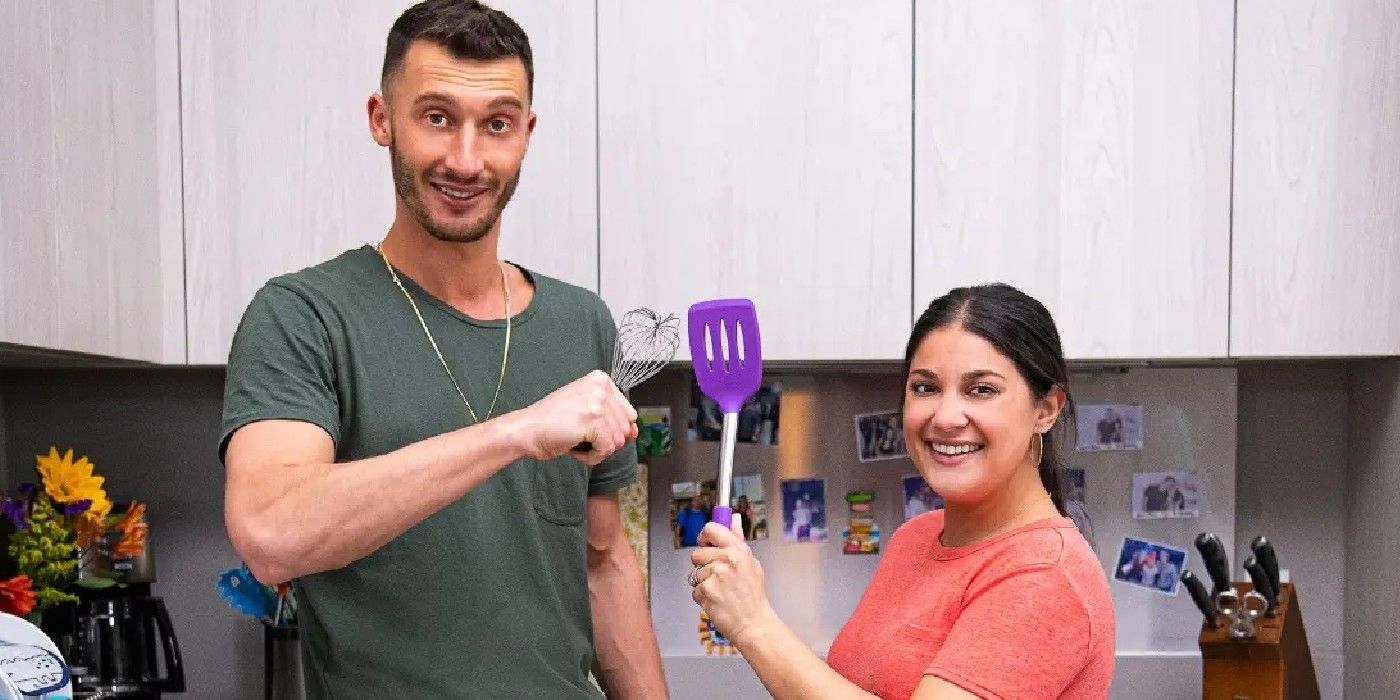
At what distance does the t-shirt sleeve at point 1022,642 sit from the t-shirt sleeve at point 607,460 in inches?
18.7

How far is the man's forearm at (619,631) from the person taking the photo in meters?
1.47

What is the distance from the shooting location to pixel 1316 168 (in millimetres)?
2025

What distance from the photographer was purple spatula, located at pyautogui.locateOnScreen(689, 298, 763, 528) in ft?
4.10

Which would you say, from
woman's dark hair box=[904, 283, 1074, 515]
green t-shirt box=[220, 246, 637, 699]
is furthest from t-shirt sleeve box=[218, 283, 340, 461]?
woman's dark hair box=[904, 283, 1074, 515]

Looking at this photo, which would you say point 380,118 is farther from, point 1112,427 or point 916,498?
point 1112,427

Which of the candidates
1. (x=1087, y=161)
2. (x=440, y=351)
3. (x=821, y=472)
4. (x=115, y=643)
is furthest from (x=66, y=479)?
(x=1087, y=161)

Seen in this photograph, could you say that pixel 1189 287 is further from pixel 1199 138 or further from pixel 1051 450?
pixel 1051 450

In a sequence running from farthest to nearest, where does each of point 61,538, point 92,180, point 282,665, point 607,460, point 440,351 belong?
1. point 282,665
2. point 61,538
3. point 92,180
4. point 607,460
5. point 440,351

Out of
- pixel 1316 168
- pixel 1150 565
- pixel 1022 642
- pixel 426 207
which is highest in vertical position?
pixel 1316 168

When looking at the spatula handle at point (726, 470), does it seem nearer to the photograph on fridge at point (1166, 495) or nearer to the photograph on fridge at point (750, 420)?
the photograph on fridge at point (750, 420)

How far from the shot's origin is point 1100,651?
1124 mm

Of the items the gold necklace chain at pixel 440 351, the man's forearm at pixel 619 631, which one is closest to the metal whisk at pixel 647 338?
the man's forearm at pixel 619 631

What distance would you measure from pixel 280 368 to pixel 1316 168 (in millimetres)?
1630

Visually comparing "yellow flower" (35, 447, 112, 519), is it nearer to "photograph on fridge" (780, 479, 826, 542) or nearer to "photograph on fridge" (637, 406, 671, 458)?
"photograph on fridge" (637, 406, 671, 458)
